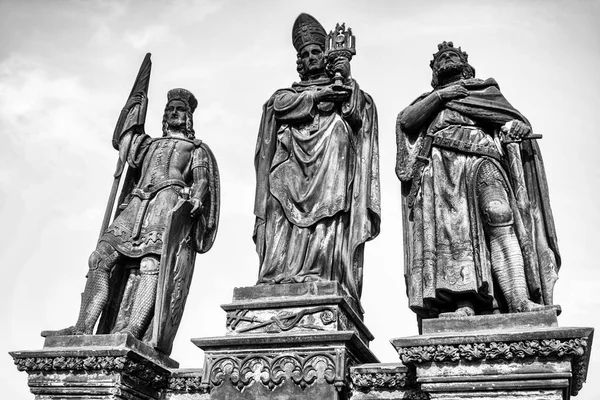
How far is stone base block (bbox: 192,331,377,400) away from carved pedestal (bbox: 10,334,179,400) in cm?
94

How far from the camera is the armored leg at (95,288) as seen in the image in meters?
9.06

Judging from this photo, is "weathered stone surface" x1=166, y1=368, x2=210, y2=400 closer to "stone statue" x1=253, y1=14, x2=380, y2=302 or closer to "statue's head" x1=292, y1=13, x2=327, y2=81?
"stone statue" x1=253, y1=14, x2=380, y2=302

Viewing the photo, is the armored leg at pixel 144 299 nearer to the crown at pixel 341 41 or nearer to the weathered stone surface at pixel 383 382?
the weathered stone surface at pixel 383 382

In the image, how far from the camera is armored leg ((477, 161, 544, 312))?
7531 millimetres

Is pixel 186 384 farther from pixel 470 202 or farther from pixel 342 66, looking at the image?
pixel 342 66

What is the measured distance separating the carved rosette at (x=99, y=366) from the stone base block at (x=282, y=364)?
924 mm

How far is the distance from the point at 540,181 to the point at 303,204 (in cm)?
286

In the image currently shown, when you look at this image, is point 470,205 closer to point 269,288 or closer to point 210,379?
point 269,288

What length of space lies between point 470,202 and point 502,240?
1.98ft

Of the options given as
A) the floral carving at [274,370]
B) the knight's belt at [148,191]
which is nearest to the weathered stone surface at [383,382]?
the floral carving at [274,370]

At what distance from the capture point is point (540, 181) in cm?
874

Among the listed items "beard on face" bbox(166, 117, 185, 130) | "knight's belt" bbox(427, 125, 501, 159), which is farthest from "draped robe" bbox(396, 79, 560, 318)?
"beard on face" bbox(166, 117, 185, 130)

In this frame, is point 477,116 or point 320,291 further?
point 477,116

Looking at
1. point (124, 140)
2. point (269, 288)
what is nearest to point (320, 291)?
point (269, 288)
